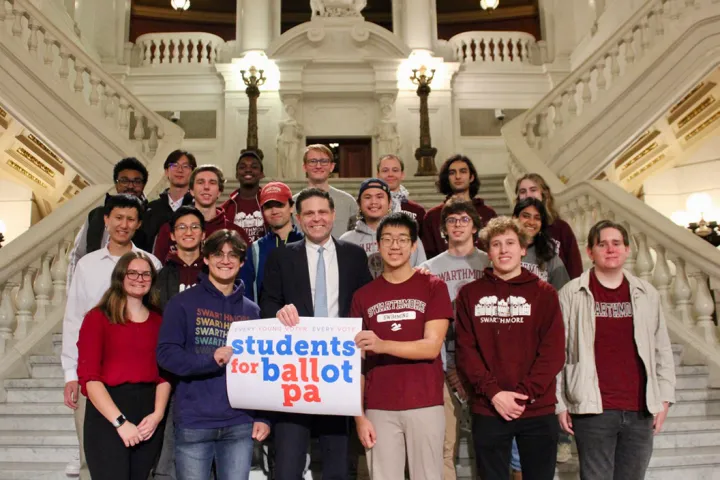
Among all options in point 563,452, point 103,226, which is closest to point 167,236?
point 103,226

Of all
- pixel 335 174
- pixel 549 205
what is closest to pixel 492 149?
pixel 335 174

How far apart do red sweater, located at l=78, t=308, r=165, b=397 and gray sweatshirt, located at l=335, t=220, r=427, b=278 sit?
51.0 inches

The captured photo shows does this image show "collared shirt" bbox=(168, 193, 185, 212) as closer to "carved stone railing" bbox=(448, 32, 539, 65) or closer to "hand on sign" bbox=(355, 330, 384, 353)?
"hand on sign" bbox=(355, 330, 384, 353)

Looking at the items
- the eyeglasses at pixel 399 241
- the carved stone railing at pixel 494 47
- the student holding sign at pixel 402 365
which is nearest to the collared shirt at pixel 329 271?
the student holding sign at pixel 402 365

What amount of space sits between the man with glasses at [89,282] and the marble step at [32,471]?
461 millimetres

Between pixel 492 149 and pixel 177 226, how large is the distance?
11.1m

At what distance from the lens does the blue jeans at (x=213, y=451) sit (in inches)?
123

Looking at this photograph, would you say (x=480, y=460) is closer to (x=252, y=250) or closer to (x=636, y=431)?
(x=636, y=431)

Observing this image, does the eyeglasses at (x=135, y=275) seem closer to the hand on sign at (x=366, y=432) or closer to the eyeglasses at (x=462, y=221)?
the hand on sign at (x=366, y=432)

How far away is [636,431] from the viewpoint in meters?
3.30

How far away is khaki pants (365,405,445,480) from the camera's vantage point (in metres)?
3.06

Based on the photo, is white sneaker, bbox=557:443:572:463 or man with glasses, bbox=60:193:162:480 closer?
man with glasses, bbox=60:193:162:480

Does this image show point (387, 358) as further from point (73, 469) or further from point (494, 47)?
point (494, 47)

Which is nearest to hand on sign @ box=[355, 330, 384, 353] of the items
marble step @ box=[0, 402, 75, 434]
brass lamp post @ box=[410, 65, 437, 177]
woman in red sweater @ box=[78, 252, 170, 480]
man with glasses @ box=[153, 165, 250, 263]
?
woman in red sweater @ box=[78, 252, 170, 480]
